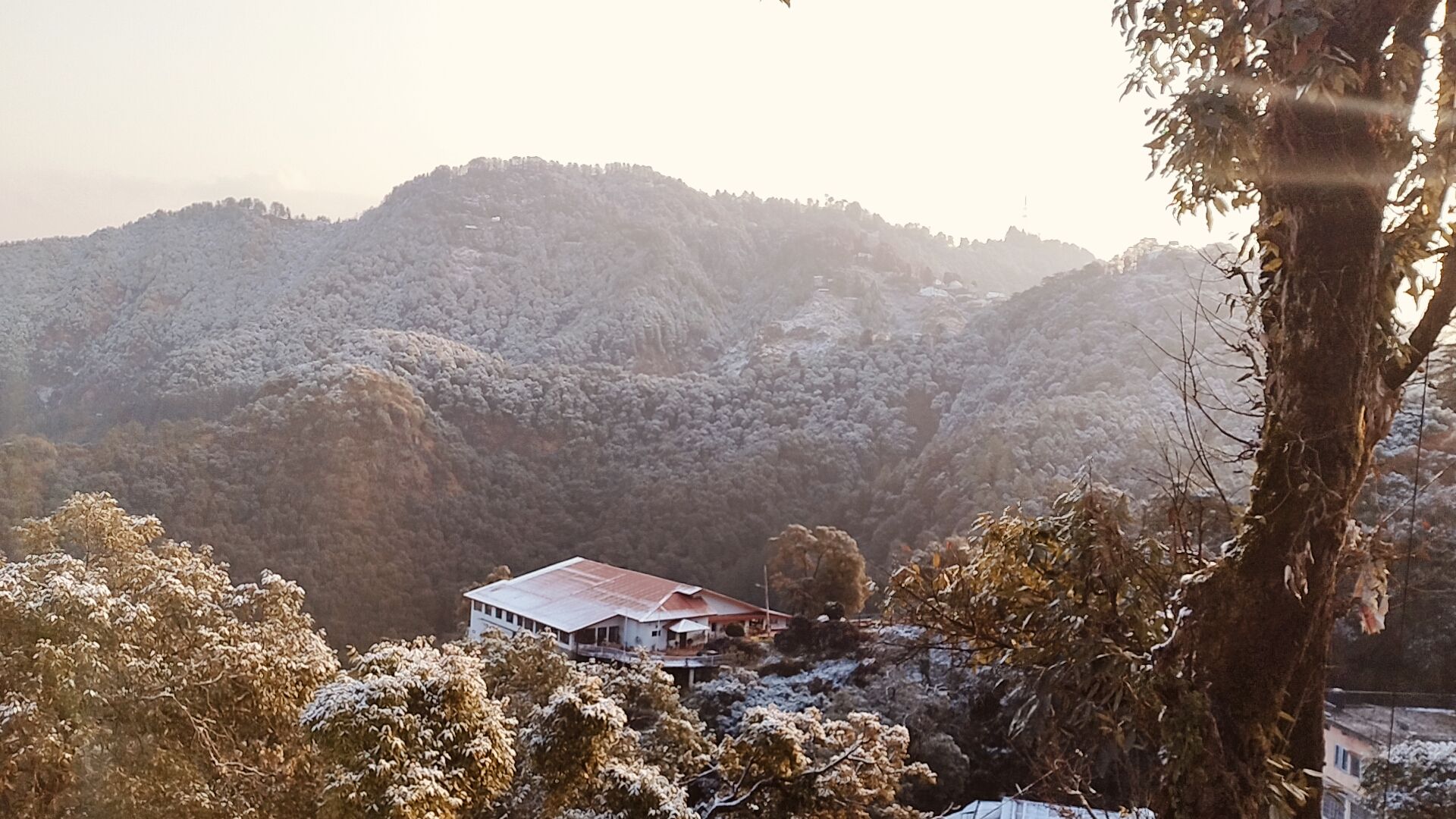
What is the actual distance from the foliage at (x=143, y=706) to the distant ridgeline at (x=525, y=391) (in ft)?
21.6

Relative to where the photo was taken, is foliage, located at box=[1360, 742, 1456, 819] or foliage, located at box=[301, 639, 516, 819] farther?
foliage, located at box=[1360, 742, 1456, 819]

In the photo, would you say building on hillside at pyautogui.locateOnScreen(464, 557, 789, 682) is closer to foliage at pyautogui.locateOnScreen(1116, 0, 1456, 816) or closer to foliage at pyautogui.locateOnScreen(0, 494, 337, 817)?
foliage at pyautogui.locateOnScreen(0, 494, 337, 817)

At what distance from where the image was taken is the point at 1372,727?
12.3 feet

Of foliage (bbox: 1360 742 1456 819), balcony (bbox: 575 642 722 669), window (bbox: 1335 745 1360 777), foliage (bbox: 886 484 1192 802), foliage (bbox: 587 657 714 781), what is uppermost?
foliage (bbox: 886 484 1192 802)

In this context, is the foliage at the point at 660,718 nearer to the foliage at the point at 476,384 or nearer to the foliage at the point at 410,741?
the foliage at the point at 410,741

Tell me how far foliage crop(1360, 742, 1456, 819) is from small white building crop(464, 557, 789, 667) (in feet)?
33.8

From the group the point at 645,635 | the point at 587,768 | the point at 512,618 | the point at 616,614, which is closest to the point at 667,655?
the point at 645,635

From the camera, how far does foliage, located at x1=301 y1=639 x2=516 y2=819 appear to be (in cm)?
357

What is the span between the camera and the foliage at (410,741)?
3566mm

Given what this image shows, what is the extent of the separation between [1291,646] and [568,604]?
14.9 metres

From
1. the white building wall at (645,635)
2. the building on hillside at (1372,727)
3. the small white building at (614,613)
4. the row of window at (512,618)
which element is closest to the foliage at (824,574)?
the small white building at (614,613)

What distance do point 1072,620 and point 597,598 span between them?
1470 cm

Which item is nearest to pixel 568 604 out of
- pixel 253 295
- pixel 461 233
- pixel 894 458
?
pixel 894 458

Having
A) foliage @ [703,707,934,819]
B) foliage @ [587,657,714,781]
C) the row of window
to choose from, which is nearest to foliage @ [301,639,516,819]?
foliage @ [703,707,934,819]
